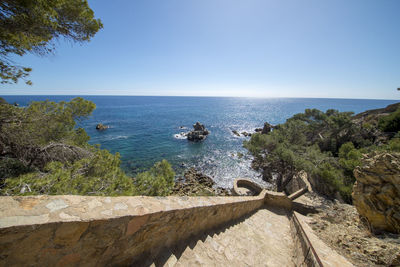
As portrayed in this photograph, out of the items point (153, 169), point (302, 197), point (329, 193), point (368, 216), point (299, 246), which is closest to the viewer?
point (299, 246)

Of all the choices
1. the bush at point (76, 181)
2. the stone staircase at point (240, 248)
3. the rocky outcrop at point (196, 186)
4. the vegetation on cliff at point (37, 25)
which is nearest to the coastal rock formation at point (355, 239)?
the stone staircase at point (240, 248)

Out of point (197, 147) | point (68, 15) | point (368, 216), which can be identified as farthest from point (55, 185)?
point (197, 147)

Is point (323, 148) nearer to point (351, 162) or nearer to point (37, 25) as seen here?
point (351, 162)

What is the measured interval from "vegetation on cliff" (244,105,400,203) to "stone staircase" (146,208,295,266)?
6.78 meters

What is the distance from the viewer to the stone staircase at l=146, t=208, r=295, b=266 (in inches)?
113

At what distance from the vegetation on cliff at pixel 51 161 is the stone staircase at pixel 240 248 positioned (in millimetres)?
2933

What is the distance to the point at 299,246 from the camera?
482cm

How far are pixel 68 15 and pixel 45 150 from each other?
5.12 metres

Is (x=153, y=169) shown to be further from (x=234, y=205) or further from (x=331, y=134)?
(x=331, y=134)

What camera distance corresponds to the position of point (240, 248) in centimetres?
403

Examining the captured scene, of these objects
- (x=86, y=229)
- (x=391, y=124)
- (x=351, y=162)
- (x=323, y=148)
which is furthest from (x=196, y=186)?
(x=391, y=124)

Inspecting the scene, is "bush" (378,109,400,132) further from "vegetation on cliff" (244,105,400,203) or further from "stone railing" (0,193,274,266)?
"stone railing" (0,193,274,266)

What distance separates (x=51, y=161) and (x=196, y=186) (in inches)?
529

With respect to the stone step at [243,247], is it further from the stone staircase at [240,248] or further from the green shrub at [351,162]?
the green shrub at [351,162]
